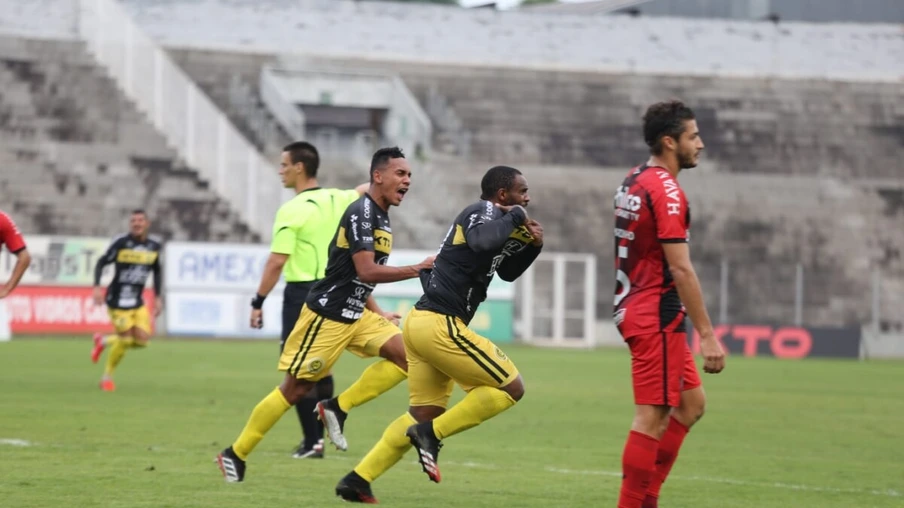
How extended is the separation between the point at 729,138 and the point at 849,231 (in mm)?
4916

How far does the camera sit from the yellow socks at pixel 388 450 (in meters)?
8.75

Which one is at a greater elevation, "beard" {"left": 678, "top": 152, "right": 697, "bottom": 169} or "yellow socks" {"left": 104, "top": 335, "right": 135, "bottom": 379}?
"beard" {"left": 678, "top": 152, "right": 697, "bottom": 169}

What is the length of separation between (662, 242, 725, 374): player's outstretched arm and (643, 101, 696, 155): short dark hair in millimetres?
674

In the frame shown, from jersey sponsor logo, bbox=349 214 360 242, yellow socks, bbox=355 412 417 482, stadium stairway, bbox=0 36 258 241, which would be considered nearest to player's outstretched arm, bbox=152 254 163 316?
jersey sponsor logo, bbox=349 214 360 242

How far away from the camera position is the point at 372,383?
32.8 ft

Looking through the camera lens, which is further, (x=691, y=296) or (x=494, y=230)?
(x=494, y=230)

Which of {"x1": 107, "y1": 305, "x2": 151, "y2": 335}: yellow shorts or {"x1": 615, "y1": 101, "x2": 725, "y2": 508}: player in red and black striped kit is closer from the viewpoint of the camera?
{"x1": 615, "y1": 101, "x2": 725, "y2": 508}: player in red and black striped kit

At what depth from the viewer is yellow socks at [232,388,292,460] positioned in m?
9.58

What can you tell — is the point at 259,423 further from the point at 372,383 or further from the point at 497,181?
the point at 497,181

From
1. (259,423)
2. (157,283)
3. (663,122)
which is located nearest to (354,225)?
(259,423)

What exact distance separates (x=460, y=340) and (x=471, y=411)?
430mm

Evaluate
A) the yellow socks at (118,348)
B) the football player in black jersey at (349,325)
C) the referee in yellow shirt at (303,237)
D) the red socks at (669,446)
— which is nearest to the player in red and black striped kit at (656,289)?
the red socks at (669,446)

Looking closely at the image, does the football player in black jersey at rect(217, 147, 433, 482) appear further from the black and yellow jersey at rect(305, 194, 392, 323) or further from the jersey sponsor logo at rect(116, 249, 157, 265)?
the jersey sponsor logo at rect(116, 249, 157, 265)

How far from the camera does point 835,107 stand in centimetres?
4759
